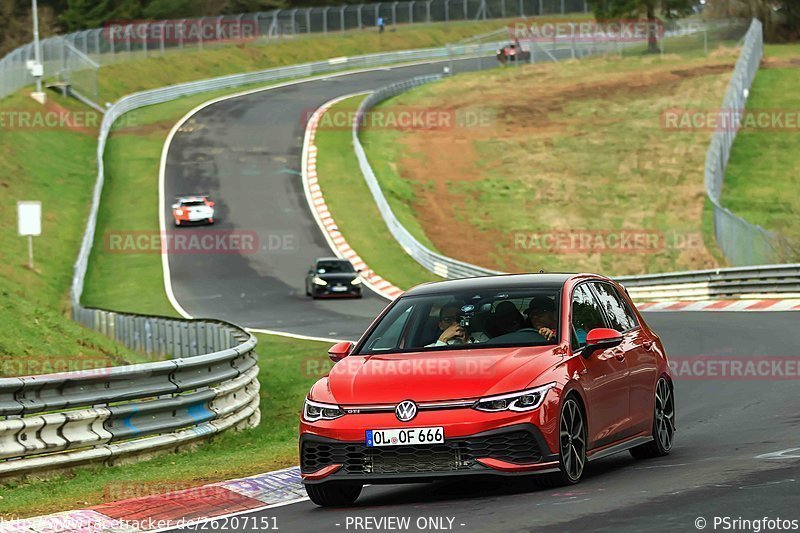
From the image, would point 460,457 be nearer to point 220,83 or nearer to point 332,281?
point 332,281

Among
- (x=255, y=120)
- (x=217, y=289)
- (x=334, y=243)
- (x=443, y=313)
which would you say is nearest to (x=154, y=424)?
(x=443, y=313)

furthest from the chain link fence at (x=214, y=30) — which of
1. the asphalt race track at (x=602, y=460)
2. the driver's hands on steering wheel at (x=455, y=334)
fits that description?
the driver's hands on steering wheel at (x=455, y=334)

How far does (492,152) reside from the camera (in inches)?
2501

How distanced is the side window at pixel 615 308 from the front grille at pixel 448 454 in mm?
2406

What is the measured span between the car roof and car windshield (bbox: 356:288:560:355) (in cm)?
8

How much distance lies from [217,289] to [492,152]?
23.5m

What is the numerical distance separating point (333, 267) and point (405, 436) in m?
32.5

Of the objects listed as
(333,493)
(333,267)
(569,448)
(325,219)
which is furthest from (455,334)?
(325,219)

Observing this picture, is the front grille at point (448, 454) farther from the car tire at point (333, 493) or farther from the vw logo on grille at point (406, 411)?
the car tire at point (333, 493)

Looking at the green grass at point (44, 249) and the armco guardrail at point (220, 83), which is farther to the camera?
the armco guardrail at point (220, 83)

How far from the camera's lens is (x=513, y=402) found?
9.30m

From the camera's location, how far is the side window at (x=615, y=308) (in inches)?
450

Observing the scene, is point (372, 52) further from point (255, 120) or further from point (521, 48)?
point (255, 120)

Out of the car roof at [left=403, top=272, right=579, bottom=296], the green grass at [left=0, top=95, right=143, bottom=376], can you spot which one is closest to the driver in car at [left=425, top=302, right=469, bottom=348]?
the car roof at [left=403, top=272, right=579, bottom=296]
